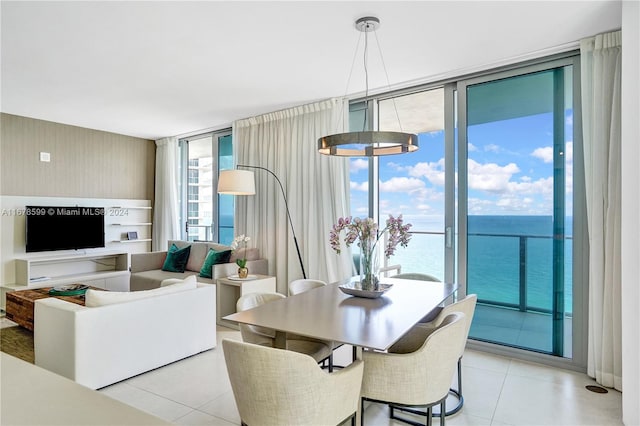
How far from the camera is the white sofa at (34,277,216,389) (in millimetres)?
2723

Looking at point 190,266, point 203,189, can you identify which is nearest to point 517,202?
point 190,266

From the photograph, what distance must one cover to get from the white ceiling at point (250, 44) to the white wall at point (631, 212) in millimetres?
406

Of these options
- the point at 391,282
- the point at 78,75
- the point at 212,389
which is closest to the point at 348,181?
the point at 391,282

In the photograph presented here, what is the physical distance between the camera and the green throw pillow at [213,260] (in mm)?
4871

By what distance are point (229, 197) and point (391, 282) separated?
3700mm

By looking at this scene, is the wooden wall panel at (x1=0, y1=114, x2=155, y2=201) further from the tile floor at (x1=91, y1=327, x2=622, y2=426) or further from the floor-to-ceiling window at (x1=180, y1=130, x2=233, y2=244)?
the tile floor at (x1=91, y1=327, x2=622, y2=426)

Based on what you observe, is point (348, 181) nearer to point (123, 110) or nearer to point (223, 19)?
point (223, 19)

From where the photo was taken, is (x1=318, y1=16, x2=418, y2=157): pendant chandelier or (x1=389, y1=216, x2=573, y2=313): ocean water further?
(x1=389, y1=216, x2=573, y2=313): ocean water

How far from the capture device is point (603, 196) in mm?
2953

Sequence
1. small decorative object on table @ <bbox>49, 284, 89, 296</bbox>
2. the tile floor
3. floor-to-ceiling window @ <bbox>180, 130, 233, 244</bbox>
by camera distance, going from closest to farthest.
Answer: the tile floor
small decorative object on table @ <bbox>49, 284, 89, 296</bbox>
floor-to-ceiling window @ <bbox>180, 130, 233, 244</bbox>

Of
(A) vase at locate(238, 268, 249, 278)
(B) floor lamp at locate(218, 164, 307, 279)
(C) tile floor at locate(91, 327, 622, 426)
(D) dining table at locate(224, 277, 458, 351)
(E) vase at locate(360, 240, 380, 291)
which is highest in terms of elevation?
(B) floor lamp at locate(218, 164, 307, 279)

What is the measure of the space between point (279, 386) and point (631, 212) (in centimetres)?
234

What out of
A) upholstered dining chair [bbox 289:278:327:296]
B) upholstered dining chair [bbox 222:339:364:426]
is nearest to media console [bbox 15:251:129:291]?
upholstered dining chair [bbox 289:278:327:296]

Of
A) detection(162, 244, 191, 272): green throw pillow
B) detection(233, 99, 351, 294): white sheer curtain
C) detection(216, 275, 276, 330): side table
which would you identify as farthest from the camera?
detection(162, 244, 191, 272): green throw pillow
